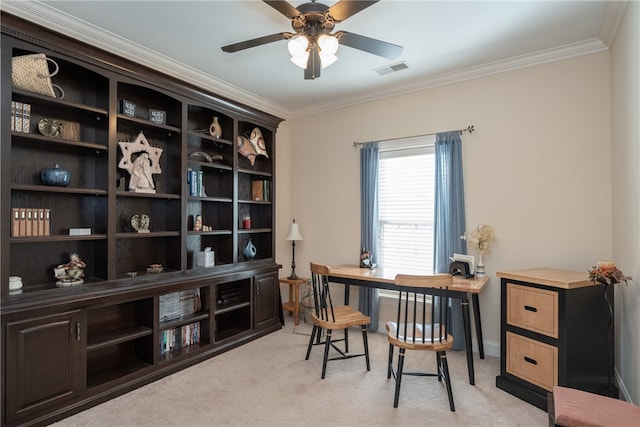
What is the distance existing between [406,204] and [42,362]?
3474mm

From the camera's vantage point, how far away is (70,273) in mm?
2516

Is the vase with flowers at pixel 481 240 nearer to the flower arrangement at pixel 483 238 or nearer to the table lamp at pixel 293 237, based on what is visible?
the flower arrangement at pixel 483 238

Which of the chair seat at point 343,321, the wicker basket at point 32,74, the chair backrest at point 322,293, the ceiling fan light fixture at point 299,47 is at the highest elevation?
the ceiling fan light fixture at point 299,47

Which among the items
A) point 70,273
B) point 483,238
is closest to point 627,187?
point 483,238

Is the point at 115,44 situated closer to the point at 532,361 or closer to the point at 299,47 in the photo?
the point at 299,47

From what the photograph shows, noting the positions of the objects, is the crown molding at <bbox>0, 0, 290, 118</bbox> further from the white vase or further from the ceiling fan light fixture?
the white vase

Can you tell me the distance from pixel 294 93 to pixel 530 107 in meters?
2.52

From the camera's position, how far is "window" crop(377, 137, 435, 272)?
3781mm

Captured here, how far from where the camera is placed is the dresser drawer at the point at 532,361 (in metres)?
2.37

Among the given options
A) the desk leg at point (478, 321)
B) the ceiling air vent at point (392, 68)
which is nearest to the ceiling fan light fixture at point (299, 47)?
the ceiling air vent at point (392, 68)

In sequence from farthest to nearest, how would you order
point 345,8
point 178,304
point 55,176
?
point 178,304 → point 55,176 → point 345,8

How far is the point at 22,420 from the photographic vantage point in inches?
84.9

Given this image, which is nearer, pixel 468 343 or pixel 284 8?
pixel 284 8

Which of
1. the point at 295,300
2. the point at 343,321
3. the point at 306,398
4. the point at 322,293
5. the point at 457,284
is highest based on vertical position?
the point at 457,284
